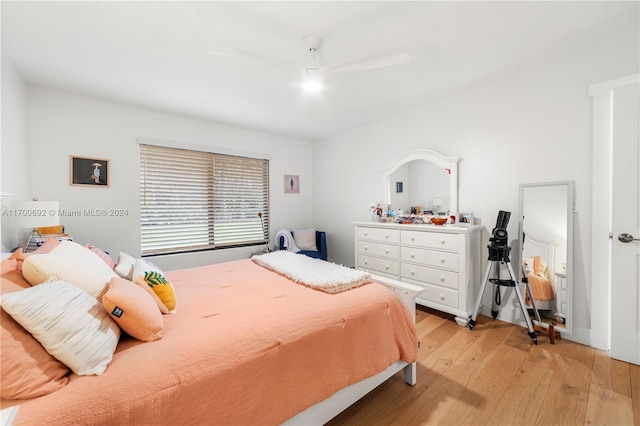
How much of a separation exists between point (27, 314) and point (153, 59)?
86.6 inches

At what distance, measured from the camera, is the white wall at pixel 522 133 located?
2248mm

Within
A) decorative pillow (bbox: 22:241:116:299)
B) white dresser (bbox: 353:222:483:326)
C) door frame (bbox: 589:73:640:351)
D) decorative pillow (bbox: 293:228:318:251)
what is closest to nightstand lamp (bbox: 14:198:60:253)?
decorative pillow (bbox: 22:241:116:299)

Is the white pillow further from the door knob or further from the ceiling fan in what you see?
the door knob

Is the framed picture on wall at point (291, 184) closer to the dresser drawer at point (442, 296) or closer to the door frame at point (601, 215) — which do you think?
the dresser drawer at point (442, 296)

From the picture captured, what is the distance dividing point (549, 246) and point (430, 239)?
1013mm

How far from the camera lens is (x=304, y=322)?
1362 millimetres

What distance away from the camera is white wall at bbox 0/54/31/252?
2.05m

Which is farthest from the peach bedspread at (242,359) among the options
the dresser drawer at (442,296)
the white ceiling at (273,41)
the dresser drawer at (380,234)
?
the white ceiling at (273,41)

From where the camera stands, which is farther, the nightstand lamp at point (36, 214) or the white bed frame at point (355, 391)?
the nightstand lamp at point (36, 214)

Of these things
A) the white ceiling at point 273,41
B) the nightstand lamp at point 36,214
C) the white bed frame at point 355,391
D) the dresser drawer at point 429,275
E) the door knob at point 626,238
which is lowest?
the white bed frame at point 355,391

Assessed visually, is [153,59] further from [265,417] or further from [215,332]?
[265,417]

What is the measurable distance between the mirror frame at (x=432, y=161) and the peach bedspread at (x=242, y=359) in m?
1.83

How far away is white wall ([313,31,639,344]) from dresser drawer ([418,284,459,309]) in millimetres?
846

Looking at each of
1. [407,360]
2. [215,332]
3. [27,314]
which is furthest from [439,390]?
A: [27,314]
